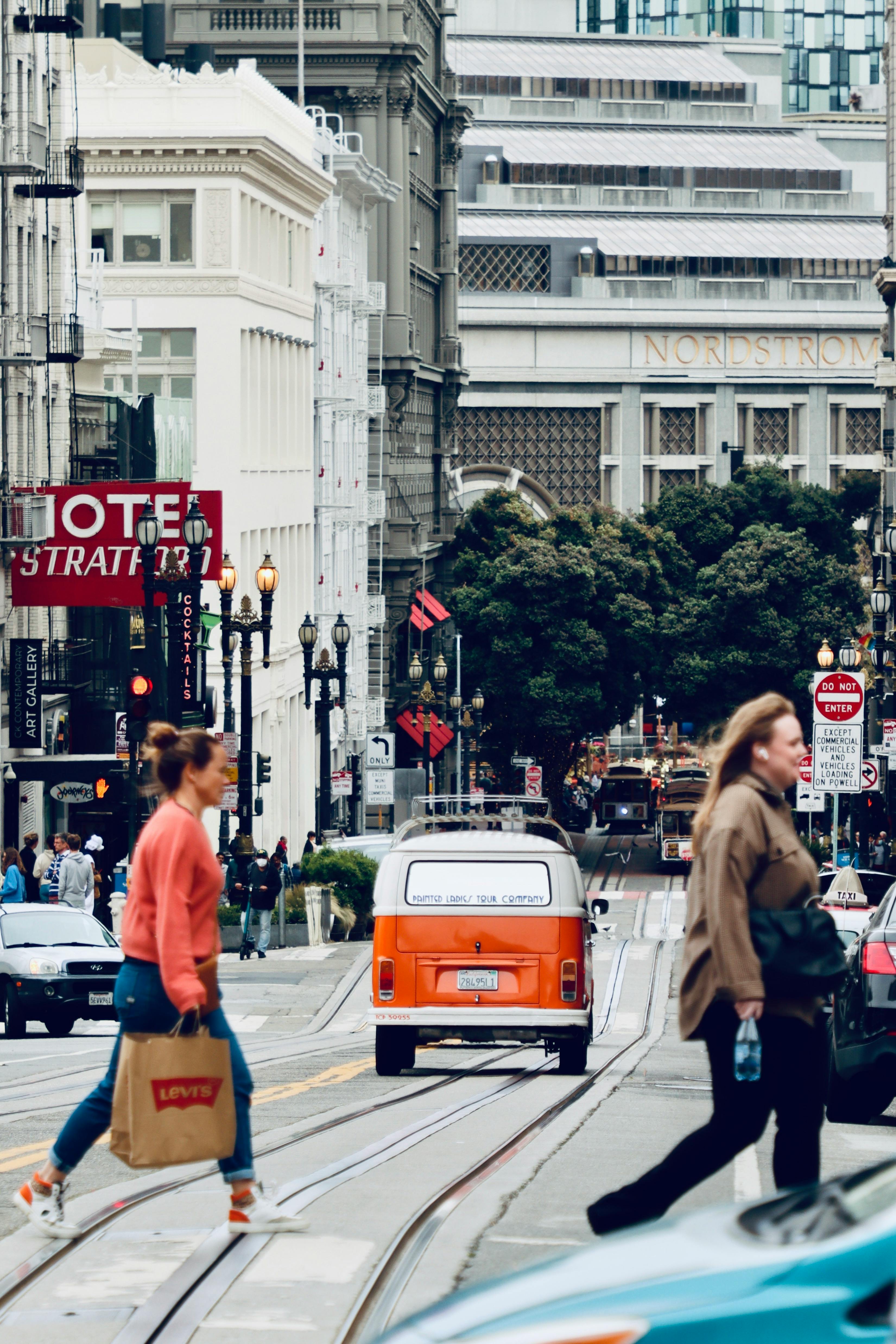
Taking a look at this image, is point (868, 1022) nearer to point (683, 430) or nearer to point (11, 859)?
point (11, 859)

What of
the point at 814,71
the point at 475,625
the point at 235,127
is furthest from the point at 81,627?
the point at 814,71

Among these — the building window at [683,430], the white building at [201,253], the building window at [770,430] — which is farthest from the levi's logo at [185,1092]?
the building window at [770,430]

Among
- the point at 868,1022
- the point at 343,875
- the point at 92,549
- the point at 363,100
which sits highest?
the point at 363,100

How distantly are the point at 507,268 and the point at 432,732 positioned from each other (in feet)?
195

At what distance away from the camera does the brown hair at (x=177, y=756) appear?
809cm

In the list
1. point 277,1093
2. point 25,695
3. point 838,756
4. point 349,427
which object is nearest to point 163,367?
point 25,695

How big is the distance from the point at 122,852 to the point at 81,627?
459 cm

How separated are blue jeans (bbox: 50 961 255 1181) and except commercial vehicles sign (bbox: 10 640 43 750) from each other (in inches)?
1300

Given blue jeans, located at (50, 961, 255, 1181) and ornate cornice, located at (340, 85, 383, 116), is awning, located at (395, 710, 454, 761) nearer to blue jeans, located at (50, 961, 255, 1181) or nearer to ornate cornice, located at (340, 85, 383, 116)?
ornate cornice, located at (340, 85, 383, 116)

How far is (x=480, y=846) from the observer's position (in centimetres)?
1706

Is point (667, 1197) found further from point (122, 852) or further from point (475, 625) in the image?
point (475, 625)

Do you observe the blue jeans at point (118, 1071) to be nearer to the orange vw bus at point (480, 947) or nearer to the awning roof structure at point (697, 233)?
the orange vw bus at point (480, 947)

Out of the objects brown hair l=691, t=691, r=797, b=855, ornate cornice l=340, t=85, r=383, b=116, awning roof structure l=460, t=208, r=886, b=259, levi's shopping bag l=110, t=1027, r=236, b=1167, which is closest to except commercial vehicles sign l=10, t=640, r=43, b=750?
levi's shopping bag l=110, t=1027, r=236, b=1167

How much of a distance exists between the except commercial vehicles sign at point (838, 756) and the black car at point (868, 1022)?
17.5 meters
